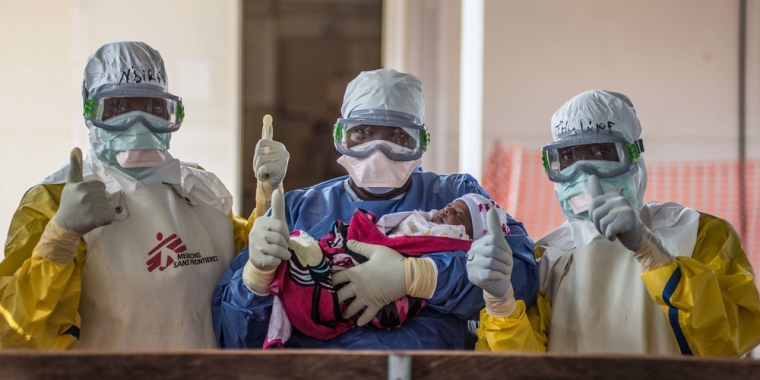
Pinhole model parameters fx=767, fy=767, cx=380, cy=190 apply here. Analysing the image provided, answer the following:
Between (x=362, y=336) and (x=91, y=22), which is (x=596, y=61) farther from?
(x=362, y=336)

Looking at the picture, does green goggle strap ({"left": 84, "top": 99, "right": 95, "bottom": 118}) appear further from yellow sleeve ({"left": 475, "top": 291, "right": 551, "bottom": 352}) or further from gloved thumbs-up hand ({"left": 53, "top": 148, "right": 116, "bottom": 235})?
yellow sleeve ({"left": 475, "top": 291, "right": 551, "bottom": 352})

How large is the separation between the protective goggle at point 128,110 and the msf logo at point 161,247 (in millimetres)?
331

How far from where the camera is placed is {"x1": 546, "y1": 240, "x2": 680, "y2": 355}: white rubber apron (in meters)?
2.17

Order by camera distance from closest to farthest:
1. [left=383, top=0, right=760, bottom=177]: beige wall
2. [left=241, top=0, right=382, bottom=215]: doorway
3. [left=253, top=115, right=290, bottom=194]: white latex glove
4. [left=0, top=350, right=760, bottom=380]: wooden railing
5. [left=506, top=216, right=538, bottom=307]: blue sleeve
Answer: [left=0, top=350, right=760, bottom=380]: wooden railing → [left=506, top=216, right=538, bottom=307]: blue sleeve → [left=253, top=115, right=290, bottom=194]: white latex glove → [left=383, top=0, right=760, bottom=177]: beige wall → [left=241, top=0, right=382, bottom=215]: doorway

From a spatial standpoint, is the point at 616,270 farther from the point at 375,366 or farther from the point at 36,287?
the point at 36,287

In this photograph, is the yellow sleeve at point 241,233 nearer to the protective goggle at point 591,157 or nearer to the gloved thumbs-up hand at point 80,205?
the gloved thumbs-up hand at point 80,205

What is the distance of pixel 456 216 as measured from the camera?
2248mm

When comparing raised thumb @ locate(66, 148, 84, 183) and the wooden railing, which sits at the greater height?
raised thumb @ locate(66, 148, 84, 183)

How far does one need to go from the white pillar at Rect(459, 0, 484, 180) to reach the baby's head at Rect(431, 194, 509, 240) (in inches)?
136

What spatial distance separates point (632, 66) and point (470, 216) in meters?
4.18

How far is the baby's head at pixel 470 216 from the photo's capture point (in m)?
2.24

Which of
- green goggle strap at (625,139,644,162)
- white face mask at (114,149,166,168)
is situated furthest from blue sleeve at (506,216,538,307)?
white face mask at (114,149,166,168)

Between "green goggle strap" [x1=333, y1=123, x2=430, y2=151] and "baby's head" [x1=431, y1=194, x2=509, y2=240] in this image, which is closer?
"baby's head" [x1=431, y1=194, x2=509, y2=240]

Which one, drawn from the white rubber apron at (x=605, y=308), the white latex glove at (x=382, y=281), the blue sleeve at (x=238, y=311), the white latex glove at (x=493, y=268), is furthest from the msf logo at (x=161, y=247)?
the white rubber apron at (x=605, y=308)
